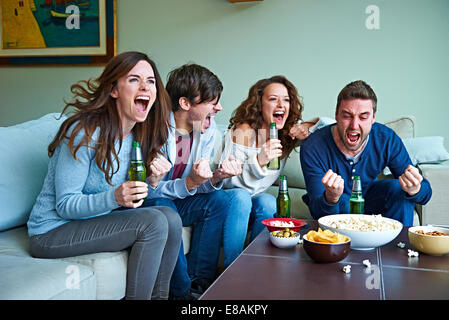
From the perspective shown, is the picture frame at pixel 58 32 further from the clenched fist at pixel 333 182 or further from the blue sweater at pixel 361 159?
the clenched fist at pixel 333 182

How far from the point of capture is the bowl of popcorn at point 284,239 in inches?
53.6

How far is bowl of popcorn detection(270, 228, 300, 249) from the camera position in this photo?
1362mm

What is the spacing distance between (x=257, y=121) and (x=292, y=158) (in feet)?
1.43

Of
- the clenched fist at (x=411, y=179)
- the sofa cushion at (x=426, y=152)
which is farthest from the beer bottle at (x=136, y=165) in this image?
the sofa cushion at (x=426, y=152)

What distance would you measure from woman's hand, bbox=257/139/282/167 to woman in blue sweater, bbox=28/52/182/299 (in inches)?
24.0

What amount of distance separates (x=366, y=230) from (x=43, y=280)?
949 mm

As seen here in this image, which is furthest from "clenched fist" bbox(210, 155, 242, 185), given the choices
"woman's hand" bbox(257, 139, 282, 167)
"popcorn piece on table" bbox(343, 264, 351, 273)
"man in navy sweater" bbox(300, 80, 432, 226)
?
"popcorn piece on table" bbox(343, 264, 351, 273)

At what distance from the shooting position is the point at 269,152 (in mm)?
2109

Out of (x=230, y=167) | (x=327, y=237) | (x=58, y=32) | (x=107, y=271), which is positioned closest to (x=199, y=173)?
(x=230, y=167)

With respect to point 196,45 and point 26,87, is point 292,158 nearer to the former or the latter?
point 196,45

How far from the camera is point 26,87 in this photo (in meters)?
3.77

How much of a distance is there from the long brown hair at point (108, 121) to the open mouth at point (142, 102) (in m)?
0.09
